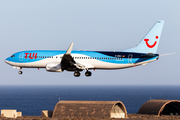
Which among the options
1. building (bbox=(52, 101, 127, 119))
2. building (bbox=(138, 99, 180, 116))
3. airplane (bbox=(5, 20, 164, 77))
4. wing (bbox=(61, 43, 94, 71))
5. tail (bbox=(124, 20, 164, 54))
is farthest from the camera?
building (bbox=(138, 99, 180, 116))

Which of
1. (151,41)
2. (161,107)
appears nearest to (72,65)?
(151,41)

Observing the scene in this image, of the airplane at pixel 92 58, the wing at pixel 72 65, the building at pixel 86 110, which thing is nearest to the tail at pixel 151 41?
the airplane at pixel 92 58

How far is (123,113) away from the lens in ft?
273

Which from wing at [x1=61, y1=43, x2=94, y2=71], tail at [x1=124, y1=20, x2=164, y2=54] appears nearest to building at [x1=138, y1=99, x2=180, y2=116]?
tail at [x1=124, y1=20, x2=164, y2=54]

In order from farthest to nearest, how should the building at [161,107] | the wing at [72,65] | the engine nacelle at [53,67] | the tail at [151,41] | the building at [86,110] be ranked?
the building at [161,107] → the building at [86,110] → the tail at [151,41] → the engine nacelle at [53,67] → the wing at [72,65]

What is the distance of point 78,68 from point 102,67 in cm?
483

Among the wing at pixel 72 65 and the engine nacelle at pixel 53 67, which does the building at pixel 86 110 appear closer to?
the wing at pixel 72 65

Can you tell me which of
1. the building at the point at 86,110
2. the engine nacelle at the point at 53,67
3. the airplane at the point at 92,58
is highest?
the airplane at the point at 92,58

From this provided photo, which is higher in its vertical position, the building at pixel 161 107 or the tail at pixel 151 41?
the tail at pixel 151 41

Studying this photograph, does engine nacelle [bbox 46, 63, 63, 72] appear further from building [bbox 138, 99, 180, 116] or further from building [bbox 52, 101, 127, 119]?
building [bbox 138, 99, 180, 116]

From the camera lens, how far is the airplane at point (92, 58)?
2566 inches

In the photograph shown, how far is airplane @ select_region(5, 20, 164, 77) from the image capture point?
214 feet

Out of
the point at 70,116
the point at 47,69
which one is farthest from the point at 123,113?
the point at 47,69

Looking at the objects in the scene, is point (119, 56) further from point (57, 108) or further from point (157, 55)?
point (57, 108)
